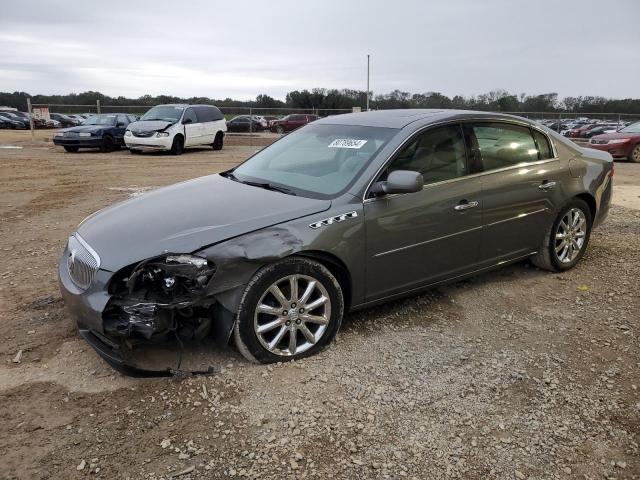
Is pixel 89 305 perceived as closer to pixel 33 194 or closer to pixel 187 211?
pixel 187 211

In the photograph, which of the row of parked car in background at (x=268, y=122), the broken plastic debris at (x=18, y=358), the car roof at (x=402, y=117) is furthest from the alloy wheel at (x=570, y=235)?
the row of parked car in background at (x=268, y=122)

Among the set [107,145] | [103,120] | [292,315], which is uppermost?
[103,120]

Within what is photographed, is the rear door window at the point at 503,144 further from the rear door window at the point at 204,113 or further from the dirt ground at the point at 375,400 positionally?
the rear door window at the point at 204,113

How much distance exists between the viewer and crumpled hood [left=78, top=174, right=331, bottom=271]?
327 centimetres

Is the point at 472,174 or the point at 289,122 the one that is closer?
the point at 472,174

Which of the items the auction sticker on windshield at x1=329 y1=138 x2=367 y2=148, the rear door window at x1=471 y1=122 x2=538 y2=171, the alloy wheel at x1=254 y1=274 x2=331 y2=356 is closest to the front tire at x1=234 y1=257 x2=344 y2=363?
the alloy wheel at x1=254 y1=274 x2=331 y2=356

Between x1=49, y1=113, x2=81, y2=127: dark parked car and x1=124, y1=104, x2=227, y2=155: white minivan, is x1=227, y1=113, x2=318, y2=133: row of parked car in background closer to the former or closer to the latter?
x1=124, y1=104, x2=227, y2=155: white minivan

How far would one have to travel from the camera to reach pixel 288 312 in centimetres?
346

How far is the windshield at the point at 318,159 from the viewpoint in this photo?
3.96 meters

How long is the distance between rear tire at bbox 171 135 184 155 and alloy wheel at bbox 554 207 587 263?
14687 millimetres

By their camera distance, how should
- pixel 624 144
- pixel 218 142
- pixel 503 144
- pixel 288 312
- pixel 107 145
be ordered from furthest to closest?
pixel 218 142, pixel 107 145, pixel 624 144, pixel 503 144, pixel 288 312

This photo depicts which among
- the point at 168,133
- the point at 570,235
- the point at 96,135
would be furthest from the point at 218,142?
the point at 570,235

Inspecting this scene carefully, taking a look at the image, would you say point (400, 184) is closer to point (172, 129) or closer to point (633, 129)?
point (172, 129)

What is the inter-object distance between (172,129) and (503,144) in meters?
14.7
